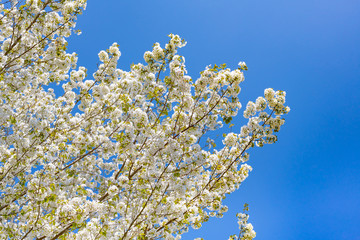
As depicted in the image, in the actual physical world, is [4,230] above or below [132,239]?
below

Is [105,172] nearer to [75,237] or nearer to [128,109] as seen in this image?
[75,237]

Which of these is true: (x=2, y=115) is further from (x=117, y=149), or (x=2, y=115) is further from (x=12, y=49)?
(x=117, y=149)

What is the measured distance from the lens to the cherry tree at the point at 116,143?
582 cm

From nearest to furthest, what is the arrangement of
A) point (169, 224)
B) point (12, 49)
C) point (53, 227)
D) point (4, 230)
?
1. point (53, 227)
2. point (4, 230)
3. point (169, 224)
4. point (12, 49)

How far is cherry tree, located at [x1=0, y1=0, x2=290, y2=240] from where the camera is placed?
5816 millimetres

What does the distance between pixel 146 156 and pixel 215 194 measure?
275 centimetres

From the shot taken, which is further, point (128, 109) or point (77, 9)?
point (77, 9)

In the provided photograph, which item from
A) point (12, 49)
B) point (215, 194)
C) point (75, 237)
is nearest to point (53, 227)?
point (75, 237)

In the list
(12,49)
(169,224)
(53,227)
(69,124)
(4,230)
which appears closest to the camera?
(53,227)

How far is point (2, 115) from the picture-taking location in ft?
19.7

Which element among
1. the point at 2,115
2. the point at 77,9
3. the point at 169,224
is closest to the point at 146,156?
the point at 169,224

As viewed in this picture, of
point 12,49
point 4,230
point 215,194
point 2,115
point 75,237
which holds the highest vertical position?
point 12,49

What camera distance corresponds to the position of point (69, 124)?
24.8ft

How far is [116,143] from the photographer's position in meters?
6.47
